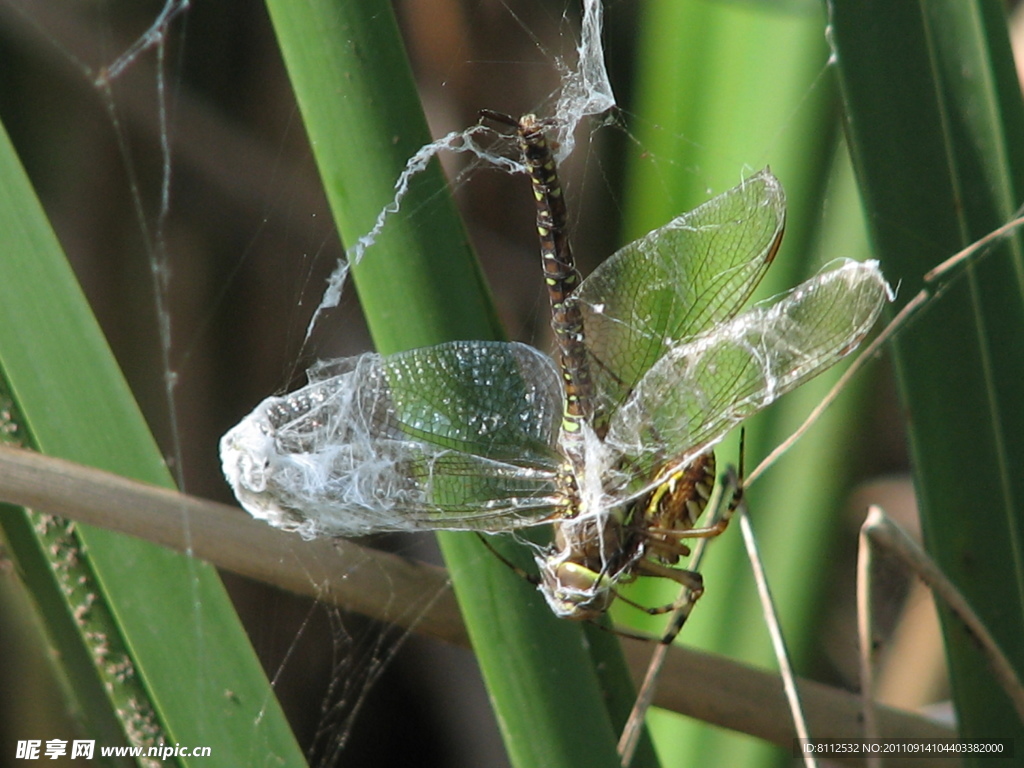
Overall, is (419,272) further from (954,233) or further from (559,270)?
(954,233)

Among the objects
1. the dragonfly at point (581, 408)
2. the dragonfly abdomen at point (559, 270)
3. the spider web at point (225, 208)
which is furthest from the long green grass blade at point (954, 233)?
the spider web at point (225, 208)

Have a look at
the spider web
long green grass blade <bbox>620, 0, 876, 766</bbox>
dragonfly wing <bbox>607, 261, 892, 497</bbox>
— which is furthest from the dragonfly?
the spider web

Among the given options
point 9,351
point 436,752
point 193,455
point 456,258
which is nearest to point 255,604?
point 193,455

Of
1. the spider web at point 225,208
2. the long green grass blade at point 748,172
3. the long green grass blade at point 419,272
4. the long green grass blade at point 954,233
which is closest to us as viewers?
the long green grass blade at point 419,272

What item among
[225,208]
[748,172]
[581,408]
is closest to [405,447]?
[581,408]

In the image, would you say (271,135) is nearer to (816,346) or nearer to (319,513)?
(319,513)

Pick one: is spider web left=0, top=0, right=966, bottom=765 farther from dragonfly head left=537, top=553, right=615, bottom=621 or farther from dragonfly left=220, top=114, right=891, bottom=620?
dragonfly head left=537, top=553, right=615, bottom=621

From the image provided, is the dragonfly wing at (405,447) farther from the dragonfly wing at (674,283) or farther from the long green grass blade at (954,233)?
the long green grass blade at (954,233)
